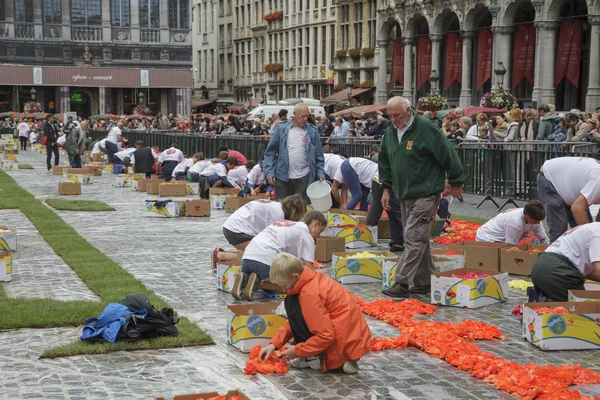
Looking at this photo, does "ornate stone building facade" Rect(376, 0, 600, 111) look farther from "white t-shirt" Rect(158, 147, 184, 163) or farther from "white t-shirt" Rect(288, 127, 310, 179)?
"white t-shirt" Rect(288, 127, 310, 179)

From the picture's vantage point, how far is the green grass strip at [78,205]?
19.6 m

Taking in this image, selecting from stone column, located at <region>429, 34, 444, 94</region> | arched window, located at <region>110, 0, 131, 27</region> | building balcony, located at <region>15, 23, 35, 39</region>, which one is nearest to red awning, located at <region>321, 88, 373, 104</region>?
stone column, located at <region>429, 34, 444, 94</region>

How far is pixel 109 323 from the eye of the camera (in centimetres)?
814

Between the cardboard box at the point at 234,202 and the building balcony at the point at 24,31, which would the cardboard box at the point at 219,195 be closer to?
the cardboard box at the point at 234,202

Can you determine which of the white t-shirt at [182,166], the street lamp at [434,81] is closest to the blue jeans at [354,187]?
the white t-shirt at [182,166]

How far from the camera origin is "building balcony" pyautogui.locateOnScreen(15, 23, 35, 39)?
7475 centimetres

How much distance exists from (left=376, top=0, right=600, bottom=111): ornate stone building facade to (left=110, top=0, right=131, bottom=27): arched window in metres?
27.5

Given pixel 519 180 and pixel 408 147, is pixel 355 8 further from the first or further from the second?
pixel 408 147

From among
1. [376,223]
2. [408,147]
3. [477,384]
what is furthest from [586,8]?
[477,384]

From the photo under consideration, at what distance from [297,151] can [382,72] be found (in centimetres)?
4661

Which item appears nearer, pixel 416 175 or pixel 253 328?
pixel 253 328

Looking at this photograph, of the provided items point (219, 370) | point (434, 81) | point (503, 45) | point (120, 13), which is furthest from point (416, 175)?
point (120, 13)

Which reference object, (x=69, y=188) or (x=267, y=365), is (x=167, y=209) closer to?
(x=69, y=188)

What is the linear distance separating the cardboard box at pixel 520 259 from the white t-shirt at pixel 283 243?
312cm
